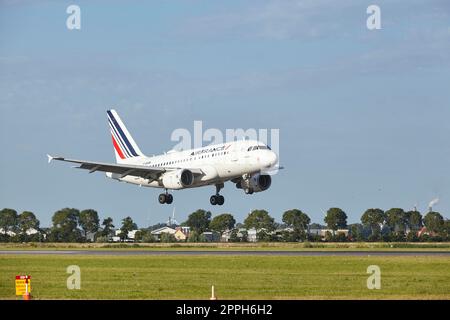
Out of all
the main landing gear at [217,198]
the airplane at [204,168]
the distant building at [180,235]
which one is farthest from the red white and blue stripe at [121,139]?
the distant building at [180,235]

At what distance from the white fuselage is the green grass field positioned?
37.7 ft

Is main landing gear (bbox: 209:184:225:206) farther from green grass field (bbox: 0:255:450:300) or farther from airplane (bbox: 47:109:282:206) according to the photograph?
green grass field (bbox: 0:255:450:300)

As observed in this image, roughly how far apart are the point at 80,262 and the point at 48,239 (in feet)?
226

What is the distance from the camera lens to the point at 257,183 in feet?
276

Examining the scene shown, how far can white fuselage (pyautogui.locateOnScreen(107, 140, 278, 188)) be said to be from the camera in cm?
7906

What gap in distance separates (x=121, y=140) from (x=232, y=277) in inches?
2316

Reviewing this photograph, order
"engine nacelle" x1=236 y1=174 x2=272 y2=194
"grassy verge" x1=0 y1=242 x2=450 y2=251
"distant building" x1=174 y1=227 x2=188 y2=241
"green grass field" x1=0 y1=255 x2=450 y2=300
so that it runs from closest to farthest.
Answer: "green grass field" x1=0 y1=255 x2=450 y2=300 → "engine nacelle" x1=236 y1=174 x2=272 y2=194 → "grassy verge" x1=0 y1=242 x2=450 y2=251 → "distant building" x1=174 y1=227 x2=188 y2=241

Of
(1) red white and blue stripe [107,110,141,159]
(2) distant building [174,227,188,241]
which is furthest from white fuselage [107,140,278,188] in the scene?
(2) distant building [174,227,188,241]

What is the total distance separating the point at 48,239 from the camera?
438 feet

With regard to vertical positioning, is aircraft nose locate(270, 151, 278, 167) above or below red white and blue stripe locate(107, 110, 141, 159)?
below

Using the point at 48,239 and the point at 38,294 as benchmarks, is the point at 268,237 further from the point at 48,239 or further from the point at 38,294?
the point at 38,294

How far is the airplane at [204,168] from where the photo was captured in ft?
261

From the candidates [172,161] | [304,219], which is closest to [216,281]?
[172,161]

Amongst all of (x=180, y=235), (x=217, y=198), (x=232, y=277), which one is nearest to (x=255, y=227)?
(x=180, y=235)
